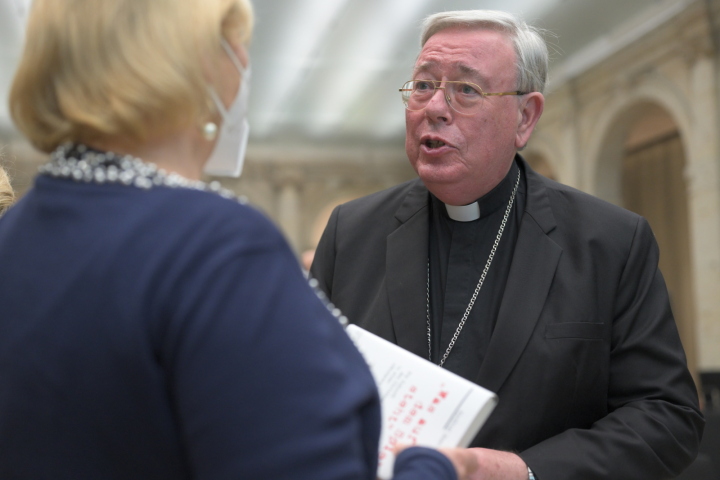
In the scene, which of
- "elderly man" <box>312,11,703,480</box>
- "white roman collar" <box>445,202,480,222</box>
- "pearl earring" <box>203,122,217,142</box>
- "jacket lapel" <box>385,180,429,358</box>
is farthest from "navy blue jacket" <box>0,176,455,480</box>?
"white roman collar" <box>445,202,480,222</box>

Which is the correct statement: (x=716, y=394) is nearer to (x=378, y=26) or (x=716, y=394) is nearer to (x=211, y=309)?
(x=378, y=26)

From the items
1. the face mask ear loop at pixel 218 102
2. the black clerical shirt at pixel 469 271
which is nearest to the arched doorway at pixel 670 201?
the black clerical shirt at pixel 469 271

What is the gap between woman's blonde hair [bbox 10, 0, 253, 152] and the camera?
102 cm

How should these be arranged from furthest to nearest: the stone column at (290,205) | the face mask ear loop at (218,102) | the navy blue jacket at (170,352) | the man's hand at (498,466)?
the stone column at (290,205) → the man's hand at (498,466) → the face mask ear loop at (218,102) → the navy blue jacket at (170,352)

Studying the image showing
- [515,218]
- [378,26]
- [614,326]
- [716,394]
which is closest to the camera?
[614,326]

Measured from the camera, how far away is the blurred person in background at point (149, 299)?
975mm

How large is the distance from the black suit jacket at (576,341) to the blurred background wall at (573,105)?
13.5 feet

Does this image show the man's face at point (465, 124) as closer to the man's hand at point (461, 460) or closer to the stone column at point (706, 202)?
the man's hand at point (461, 460)

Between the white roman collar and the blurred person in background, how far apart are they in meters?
1.44

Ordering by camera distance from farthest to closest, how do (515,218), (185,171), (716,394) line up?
(716,394) < (515,218) < (185,171)

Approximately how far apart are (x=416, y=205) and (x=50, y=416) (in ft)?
5.39

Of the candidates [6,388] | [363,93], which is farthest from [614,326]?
[363,93]

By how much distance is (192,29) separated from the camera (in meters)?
1.05

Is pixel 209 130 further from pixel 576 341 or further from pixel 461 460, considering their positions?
pixel 576 341
